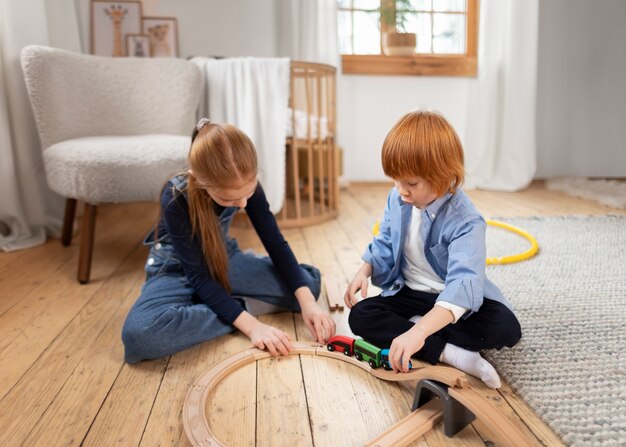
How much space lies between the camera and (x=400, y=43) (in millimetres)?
2957

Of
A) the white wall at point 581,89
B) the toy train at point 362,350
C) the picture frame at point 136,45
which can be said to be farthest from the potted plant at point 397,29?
the toy train at point 362,350

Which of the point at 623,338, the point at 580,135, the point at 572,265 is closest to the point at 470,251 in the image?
the point at 623,338

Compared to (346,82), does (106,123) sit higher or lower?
lower

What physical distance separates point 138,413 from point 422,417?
47cm

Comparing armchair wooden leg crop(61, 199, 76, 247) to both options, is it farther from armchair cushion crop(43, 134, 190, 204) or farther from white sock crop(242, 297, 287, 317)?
white sock crop(242, 297, 287, 317)

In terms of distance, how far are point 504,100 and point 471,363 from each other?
2.46 metres

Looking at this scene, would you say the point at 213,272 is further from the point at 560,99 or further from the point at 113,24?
the point at 560,99

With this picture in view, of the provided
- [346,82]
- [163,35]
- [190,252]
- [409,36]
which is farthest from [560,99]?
[190,252]

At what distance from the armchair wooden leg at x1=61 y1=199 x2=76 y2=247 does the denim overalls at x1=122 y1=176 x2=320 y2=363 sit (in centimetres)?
64

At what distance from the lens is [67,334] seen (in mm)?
1140

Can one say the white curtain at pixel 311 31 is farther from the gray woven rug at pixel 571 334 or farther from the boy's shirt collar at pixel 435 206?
the boy's shirt collar at pixel 435 206

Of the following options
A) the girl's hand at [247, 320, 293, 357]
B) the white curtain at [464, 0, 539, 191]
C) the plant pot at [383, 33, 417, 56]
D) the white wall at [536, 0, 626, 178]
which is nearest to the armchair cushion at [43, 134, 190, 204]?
the girl's hand at [247, 320, 293, 357]

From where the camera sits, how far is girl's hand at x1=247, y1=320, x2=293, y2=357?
1.01 m

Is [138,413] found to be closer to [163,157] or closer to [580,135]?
[163,157]
